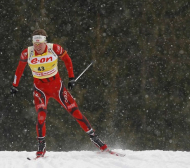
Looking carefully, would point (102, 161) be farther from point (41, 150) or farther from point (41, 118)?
point (41, 118)

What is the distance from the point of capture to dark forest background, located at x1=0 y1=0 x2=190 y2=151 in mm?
9977

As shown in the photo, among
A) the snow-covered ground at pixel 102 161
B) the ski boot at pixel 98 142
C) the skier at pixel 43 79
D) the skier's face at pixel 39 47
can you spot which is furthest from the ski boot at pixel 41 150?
the skier's face at pixel 39 47

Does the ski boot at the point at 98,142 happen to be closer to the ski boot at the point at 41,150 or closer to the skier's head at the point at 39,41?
the ski boot at the point at 41,150

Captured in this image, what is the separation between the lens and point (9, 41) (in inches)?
395

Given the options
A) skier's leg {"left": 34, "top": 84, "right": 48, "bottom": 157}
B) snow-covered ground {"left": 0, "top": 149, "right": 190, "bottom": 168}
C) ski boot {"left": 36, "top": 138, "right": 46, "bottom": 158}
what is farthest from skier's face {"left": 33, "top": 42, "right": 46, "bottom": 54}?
snow-covered ground {"left": 0, "top": 149, "right": 190, "bottom": 168}

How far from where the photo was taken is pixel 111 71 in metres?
10.4

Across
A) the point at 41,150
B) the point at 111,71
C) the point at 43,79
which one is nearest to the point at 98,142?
the point at 41,150

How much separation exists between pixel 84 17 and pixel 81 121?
17.6 ft

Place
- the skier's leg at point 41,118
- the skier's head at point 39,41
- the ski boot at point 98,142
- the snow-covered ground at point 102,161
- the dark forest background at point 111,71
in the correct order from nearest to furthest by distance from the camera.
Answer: the snow-covered ground at point 102,161, the skier's head at point 39,41, the skier's leg at point 41,118, the ski boot at point 98,142, the dark forest background at point 111,71

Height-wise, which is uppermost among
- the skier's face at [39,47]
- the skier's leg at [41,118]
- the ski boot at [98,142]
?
the skier's face at [39,47]

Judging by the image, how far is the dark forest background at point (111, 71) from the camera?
32.7 feet

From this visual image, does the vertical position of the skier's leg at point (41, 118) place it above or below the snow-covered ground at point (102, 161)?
above

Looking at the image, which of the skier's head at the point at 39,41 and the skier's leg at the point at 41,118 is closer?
the skier's head at the point at 39,41

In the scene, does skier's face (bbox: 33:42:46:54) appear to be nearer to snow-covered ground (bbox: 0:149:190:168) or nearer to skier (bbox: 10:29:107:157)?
skier (bbox: 10:29:107:157)
